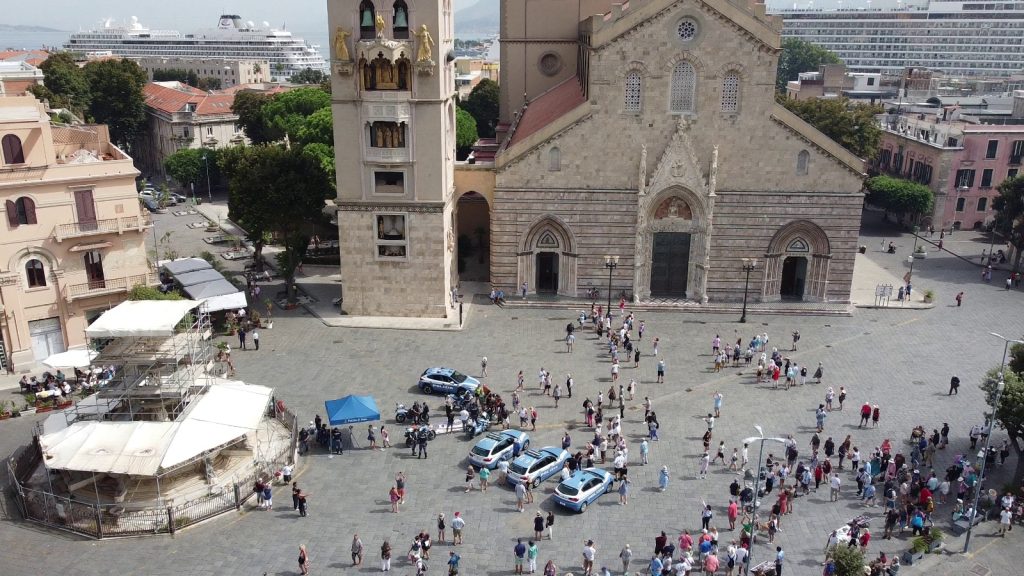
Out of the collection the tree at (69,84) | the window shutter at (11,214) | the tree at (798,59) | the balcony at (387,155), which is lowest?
the window shutter at (11,214)

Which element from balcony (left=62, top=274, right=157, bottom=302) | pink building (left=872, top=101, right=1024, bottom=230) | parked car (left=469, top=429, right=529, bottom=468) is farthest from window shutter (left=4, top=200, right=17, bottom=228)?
pink building (left=872, top=101, right=1024, bottom=230)

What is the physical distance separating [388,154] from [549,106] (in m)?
17.6

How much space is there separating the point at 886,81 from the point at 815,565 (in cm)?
11685

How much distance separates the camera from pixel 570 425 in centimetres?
3888

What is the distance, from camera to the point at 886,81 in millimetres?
126875

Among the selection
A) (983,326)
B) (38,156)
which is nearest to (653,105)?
(983,326)

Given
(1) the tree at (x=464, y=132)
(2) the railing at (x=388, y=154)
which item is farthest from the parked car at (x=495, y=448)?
(1) the tree at (x=464, y=132)

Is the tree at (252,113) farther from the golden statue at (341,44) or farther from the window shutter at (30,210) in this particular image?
the window shutter at (30,210)

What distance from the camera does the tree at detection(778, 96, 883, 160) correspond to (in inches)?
3147

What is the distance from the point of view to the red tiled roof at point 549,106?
191ft

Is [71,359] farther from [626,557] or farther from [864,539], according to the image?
[864,539]

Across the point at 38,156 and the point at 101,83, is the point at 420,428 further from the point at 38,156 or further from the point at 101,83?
the point at 101,83

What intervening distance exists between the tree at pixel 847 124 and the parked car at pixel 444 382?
53791 mm

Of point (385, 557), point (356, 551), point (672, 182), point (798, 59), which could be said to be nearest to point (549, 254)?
point (672, 182)
